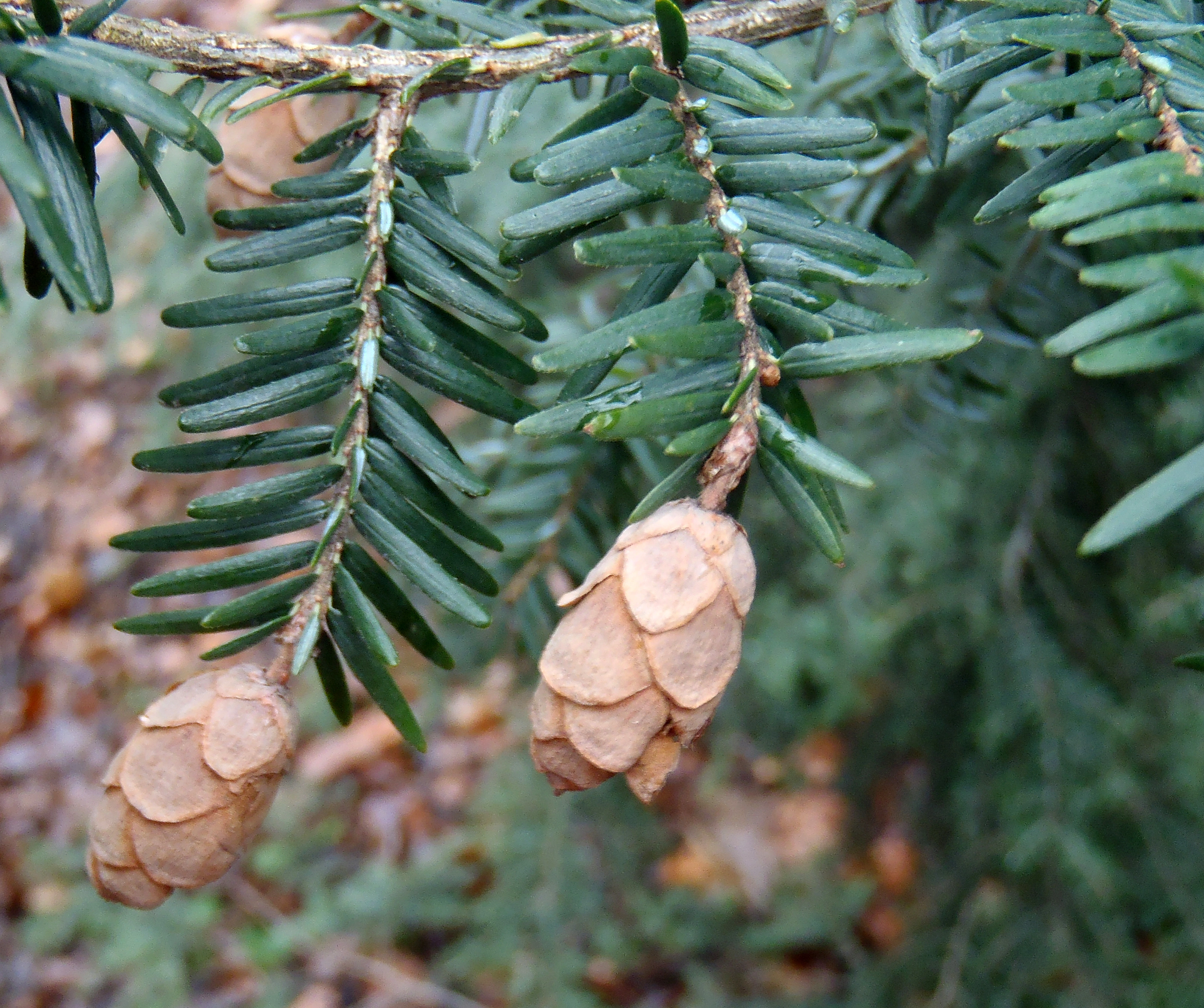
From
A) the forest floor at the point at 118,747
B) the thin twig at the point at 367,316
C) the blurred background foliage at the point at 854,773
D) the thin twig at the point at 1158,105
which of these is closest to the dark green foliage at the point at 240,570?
the thin twig at the point at 367,316

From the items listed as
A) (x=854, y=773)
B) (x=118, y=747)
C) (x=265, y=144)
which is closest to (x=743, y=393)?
(x=265, y=144)

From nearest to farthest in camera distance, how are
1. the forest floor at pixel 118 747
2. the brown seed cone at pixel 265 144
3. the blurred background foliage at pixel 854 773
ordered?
the brown seed cone at pixel 265 144, the blurred background foliage at pixel 854 773, the forest floor at pixel 118 747

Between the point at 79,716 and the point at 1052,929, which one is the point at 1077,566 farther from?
the point at 79,716

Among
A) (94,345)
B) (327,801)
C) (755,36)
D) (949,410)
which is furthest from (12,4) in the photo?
(94,345)

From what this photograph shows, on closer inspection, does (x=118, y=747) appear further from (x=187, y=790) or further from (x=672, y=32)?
(x=672, y=32)

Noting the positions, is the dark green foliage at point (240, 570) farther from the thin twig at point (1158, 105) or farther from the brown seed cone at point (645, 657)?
the thin twig at point (1158, 105)

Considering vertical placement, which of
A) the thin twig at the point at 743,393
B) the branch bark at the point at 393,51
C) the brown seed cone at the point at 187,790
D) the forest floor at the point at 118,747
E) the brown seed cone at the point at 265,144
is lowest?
the forest floor at the point at 118,747
